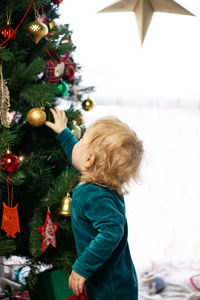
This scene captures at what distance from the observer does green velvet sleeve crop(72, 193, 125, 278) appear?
834 mm

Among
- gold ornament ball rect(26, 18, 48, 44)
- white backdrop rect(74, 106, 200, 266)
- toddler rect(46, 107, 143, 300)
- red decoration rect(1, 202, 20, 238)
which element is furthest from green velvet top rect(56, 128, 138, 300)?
white backdrop rect(74, 106, 200, 266)

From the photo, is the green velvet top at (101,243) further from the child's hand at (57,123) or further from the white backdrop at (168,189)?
the white backdrop at (168,189)

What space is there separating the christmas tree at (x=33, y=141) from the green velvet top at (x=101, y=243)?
92 millimetres

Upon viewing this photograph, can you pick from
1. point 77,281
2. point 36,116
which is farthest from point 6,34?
point 77,281

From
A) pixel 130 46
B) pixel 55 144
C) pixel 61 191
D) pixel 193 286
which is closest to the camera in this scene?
pixel 61 191

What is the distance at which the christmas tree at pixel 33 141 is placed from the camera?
0.91m

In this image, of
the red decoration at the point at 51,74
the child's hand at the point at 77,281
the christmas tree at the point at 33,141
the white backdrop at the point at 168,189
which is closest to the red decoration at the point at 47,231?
the christmas tree at the point at 33,141

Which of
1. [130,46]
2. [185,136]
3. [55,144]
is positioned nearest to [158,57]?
[130,46]

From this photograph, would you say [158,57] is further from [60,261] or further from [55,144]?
[60,261]

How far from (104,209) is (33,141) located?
369mm

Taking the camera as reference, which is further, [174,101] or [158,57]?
[174,101]

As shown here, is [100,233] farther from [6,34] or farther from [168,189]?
[168,189]

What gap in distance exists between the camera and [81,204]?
0.89 m

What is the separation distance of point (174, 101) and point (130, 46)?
492mm
